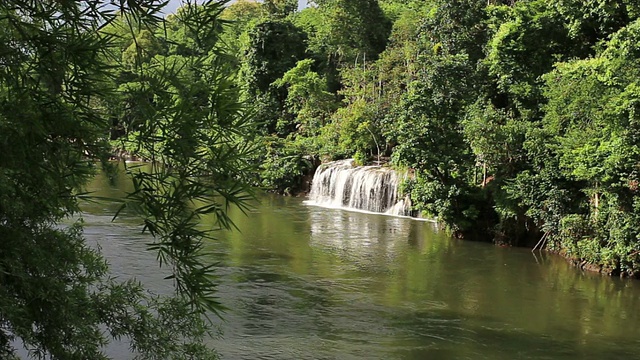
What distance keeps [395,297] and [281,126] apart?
2082 cm

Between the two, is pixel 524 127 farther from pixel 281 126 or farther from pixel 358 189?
pixel 281 126

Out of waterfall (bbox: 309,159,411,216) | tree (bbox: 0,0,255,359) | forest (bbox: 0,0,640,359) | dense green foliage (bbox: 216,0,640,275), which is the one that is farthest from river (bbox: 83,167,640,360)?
waterfall (bbox: 309,159,411,216)

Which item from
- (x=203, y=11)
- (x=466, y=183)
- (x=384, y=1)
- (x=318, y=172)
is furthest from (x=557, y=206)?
(x=384, y=1)

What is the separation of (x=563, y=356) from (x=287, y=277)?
5.59 metres

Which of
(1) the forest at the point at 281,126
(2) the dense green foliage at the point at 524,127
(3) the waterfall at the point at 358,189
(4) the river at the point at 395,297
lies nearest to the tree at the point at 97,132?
(1) the forest at the point at 281,126

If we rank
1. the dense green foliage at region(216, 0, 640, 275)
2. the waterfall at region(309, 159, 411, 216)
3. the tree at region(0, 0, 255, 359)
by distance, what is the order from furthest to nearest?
1. the waterfall at region(309, 159, 411, 216)
2. the dense green foliage at region(216, 0, 640, 275)
3. the tree at region(0, 0, 255, 359)

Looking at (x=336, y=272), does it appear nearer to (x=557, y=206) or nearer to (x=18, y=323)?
(x=557, y=206)

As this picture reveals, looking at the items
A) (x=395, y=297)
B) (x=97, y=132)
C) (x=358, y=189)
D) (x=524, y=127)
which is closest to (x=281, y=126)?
(x=358, y=189)

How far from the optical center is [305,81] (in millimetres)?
30609

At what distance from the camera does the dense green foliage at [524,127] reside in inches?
518

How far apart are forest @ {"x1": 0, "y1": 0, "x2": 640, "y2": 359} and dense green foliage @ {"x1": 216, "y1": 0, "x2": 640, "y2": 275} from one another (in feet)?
0.17

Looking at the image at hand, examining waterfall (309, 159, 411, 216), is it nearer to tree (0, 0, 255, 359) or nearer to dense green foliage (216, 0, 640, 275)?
dense green foliage (216, 0, 640, 275)

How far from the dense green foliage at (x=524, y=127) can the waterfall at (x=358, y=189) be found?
1480 millimetres

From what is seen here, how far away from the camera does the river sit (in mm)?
9203
